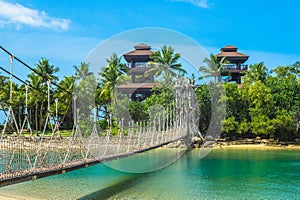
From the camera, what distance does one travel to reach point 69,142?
20.1 feet

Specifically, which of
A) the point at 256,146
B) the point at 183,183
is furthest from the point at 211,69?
the point at 183,183

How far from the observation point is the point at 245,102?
17234mm

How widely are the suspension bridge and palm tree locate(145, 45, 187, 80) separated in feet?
8.77

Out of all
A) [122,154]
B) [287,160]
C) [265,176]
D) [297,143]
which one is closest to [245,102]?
[297,143]

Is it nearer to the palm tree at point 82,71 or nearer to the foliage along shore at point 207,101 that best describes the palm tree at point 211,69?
the foliage along shore at point 207,101

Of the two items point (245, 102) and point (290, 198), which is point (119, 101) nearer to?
point (245, 102)

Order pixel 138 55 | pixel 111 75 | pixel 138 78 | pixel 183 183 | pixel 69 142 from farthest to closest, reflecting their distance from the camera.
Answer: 1. pixel 138 55
2. pixel 138 78
3. pixel 111 75
4. pixel 183 183
5. pixel 69 142

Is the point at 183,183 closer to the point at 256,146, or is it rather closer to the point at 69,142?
the point at 69,142

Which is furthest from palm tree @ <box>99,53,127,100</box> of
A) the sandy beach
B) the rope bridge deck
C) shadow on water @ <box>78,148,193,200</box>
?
shadow on water @ <box>78,148,193,200</box>

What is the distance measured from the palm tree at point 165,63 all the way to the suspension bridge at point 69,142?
2672 mm

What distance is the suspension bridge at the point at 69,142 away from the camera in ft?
15.5

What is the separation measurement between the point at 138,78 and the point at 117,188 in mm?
12606

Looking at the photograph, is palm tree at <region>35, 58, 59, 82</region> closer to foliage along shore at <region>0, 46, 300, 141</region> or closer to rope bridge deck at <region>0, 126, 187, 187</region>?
foliage along shore at <region>0, 46, 300, 141</region>

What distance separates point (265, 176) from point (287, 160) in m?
3.33
